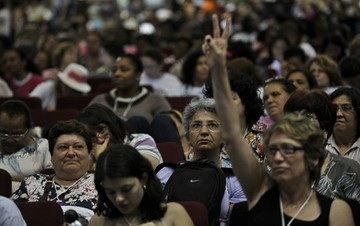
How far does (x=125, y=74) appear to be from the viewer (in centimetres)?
1138

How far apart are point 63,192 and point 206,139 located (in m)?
0.86

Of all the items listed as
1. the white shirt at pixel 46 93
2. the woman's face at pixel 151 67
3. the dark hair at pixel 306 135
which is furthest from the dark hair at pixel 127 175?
the woman's face at pixel 151 67

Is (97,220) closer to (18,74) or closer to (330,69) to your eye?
(330,69)

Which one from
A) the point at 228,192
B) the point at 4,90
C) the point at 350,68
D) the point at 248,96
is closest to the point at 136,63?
the point at 350,68

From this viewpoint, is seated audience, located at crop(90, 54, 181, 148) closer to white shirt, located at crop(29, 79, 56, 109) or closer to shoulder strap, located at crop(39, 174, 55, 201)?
white shirt, located at crop(29, 79, 56, 109)

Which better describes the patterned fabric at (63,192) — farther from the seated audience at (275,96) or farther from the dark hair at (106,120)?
the seated audience at (275,96)

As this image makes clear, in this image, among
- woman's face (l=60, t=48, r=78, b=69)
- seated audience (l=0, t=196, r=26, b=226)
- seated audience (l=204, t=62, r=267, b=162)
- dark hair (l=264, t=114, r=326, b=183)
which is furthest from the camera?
woman's face (l=60, t=48, r=78, b=69)

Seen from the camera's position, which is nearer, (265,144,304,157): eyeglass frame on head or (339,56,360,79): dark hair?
(265,144,304,157): eyeglass frame on head

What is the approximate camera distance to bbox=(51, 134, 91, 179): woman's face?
706cm

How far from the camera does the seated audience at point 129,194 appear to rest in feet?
18.7

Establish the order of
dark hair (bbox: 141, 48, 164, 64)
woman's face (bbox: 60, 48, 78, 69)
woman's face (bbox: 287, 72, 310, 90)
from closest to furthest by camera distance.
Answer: woman's face (bbox: 287, 72, 310, 90), dark hair (bbox: 141, 48, 164, 64), woman's face (bbox: 60, 48, 78, 69)

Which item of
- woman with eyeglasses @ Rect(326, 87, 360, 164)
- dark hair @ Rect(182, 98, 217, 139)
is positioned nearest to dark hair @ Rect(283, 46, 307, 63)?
woman with eyeglasses @ Rect(326, 87, 360, 164)

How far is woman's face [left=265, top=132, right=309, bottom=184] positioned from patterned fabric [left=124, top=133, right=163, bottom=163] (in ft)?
8.47

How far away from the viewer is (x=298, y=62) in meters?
13.1
